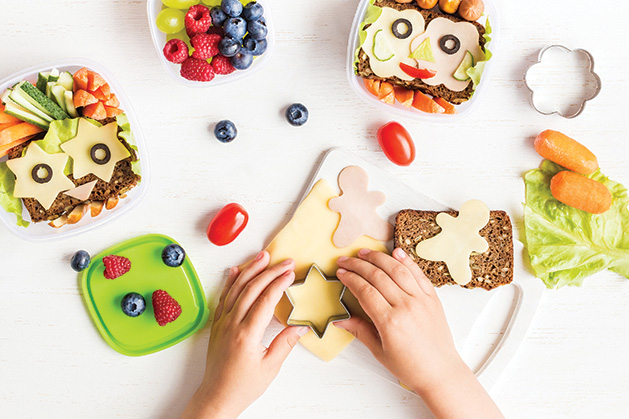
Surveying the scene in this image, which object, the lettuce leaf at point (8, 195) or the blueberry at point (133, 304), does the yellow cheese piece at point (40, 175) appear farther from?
the blueberry at point (133, 304)

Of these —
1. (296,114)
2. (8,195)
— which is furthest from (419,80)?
(8,195)

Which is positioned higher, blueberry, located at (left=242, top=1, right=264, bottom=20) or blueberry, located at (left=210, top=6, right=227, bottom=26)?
blueberry, located at (left=242, top=1, right=264, bottom=20)

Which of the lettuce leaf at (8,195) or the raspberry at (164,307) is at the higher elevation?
the lettuce leaf at (8,195)

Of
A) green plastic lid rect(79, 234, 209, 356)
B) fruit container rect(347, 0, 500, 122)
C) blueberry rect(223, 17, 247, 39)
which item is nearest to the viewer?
blueberry rect(223, 17, 247, 39)

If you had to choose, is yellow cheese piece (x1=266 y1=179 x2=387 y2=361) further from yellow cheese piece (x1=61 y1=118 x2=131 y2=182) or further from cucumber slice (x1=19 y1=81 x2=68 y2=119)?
cucumber slice (x1=19 y1=81 x2=68 y2=119)

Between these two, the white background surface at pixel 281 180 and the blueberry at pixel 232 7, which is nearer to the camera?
the blueberry at pixel 232 7

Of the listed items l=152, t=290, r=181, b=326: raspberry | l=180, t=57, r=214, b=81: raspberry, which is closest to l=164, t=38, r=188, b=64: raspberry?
l=180, t=57, r=214, b=81: raspberry

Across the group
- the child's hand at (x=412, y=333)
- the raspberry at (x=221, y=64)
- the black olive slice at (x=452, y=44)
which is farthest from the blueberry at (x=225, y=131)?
the black olive slice at (x=452, y=44)
